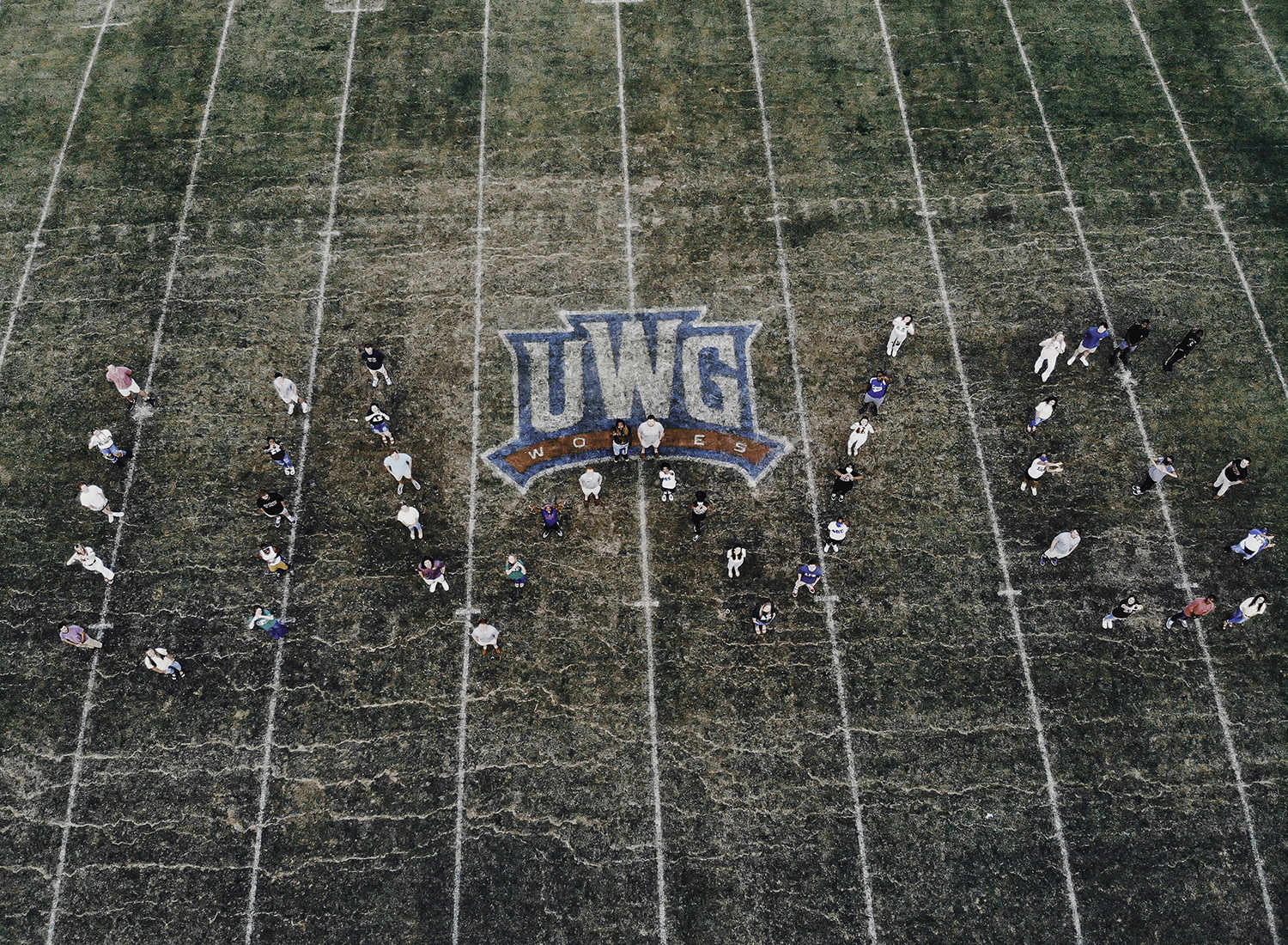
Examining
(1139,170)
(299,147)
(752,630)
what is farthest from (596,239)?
(1139,170)

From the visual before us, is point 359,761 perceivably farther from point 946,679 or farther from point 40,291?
point 40,291

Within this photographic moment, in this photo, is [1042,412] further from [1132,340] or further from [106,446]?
[106,446]

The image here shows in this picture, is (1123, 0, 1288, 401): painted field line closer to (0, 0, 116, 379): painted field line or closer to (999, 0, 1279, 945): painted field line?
(999, 0, 1279, 945): painted field line

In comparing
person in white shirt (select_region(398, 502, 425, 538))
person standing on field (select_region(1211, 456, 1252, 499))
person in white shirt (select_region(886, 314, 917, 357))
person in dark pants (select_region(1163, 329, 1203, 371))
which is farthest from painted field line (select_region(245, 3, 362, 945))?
person in dark pants (select_region(1163, 329, 1203, 371))

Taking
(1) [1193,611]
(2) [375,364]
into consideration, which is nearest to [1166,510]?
(1) [1193,611]

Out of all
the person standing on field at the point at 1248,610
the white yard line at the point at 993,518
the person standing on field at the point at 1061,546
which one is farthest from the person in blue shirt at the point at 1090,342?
the person standing on field at the point at 1248,610

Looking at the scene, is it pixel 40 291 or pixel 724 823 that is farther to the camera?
pixel 40 291
